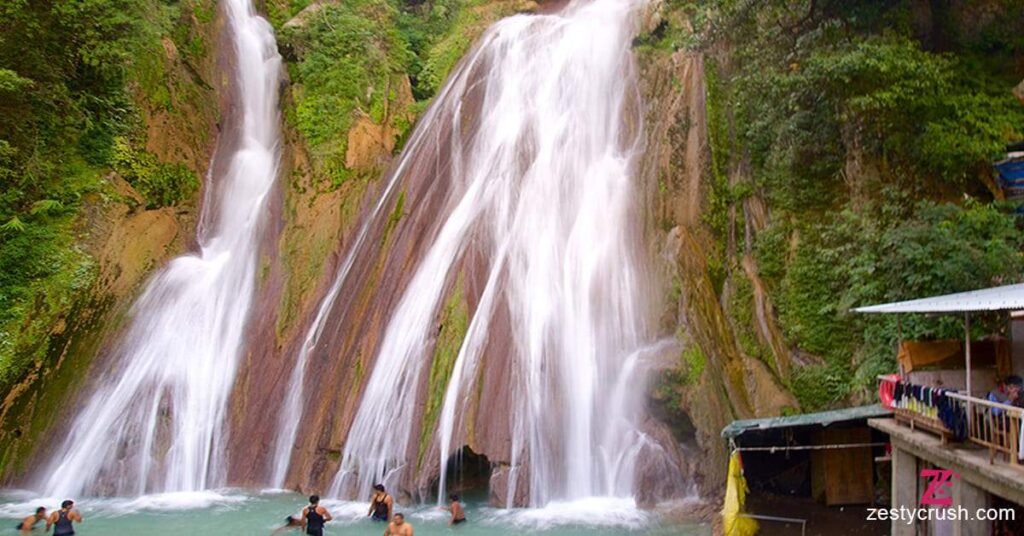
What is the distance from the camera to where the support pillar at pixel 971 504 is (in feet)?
29.0

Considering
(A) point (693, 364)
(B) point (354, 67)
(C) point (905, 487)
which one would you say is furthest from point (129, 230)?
(C) point (905, 487)

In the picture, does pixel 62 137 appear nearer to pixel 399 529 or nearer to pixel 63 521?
pixel 63 521

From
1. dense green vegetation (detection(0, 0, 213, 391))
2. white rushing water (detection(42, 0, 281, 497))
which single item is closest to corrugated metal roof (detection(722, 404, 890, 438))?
white rushing water (detection(42, 0, 281, 497))

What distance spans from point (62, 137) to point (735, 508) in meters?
18.8

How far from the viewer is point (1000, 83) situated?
15438 millimetres

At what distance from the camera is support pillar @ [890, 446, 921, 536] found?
34.4 ft

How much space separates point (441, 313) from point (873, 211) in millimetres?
8699

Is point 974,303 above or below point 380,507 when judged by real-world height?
above

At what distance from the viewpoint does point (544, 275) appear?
16422 mm

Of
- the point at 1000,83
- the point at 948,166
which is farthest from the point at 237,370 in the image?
the point at 1000,83

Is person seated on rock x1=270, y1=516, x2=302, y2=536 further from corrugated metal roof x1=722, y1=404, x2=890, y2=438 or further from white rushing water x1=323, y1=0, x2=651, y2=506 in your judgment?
corrugated metal roof x1=722, y1=404, x2=890, y2=438

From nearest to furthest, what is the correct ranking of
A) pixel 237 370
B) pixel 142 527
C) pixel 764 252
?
1. pixel 142 527
2. pixel 764 252
3. pixel 237 370

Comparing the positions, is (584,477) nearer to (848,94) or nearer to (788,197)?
(788,197)
